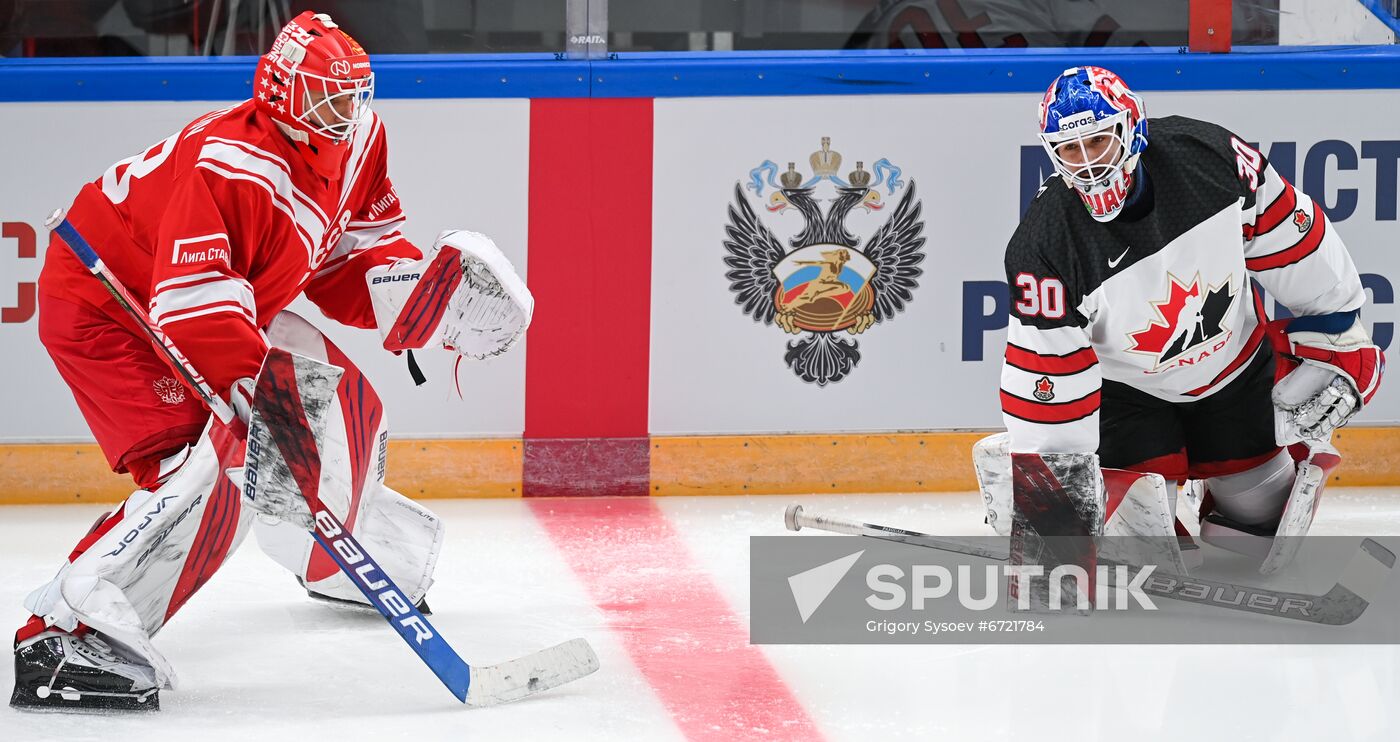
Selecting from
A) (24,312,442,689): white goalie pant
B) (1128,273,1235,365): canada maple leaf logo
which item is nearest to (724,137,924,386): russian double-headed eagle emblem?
(1128,273,1235,365): canada maple leaf logo

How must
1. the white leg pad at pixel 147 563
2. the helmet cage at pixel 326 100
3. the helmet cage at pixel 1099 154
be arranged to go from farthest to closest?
1. the helmet cage at pixel 1099 154
2. the helmet cage at pixel 326 100
3. the white leg pad at pixel 147 563

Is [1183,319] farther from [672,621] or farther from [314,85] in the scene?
[314,85]

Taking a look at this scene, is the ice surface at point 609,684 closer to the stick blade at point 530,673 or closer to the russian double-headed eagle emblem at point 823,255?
the stick blade at point 530,673

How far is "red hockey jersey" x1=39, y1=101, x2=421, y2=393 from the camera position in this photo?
2539 mm

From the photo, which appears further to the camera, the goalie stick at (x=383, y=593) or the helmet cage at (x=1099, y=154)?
the helmet cage at (x=1099, y=154)

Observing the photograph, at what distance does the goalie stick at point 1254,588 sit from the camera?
2.99 m

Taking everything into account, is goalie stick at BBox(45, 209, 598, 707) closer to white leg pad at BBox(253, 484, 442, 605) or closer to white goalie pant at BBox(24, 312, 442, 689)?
white goalie pant at BBox(24, 312, 442, 689)

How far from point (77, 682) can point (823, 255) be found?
88.9 inches

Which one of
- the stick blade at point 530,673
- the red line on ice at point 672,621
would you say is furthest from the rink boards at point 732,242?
the stick blade at point 530,673

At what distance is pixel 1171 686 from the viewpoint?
2686 millimetres

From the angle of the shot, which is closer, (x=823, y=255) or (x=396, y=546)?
(x=396, y=546)

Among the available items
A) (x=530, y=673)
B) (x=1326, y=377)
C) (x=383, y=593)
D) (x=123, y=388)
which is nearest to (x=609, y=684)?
(x=530, y=673)

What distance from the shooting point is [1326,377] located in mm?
3234

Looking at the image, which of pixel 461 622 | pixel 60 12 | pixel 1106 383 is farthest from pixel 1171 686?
pixel 60 12
